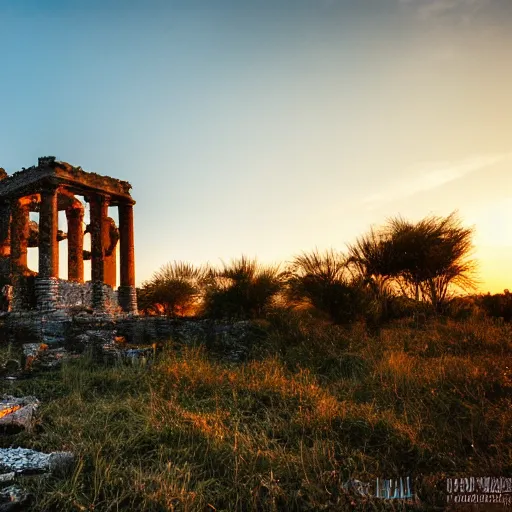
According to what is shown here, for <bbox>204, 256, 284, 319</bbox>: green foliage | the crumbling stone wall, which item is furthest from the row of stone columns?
<bbox>204, 256, 284, 319</bbox>: green foliage

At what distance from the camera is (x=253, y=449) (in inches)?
153

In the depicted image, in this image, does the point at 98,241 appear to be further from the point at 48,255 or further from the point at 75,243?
the point at 48,255

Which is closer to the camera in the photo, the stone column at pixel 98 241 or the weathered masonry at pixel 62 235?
the weathered masonry at pixel 62 235

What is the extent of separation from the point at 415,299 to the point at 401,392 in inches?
317

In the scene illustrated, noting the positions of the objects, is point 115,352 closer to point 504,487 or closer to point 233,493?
point 233,493

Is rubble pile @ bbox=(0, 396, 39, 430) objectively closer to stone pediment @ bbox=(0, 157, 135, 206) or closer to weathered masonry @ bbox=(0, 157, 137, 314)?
weathered masonry @ bbox=(0, 157, 137, 314)

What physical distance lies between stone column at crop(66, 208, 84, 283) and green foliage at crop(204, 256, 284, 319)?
7485 millimetres

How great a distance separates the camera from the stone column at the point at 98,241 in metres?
15.7

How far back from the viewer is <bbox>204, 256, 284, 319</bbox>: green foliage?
36.4ft

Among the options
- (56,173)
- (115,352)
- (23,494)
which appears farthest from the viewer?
(56,173)

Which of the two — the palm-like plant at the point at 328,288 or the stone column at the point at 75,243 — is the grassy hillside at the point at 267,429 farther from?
the stone column at the point at 75,243

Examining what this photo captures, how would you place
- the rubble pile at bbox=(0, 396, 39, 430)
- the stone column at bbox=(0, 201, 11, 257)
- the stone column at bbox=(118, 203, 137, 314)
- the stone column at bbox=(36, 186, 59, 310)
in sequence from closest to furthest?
the rubble pile at bbox=(0, 396, 39, 430) → the stone column at bbox=(36, 186, 59, 310) → the stone column at bbox=(0, 201, 11, 257) → the stone column at bbox=(118, 203, 137, 314)

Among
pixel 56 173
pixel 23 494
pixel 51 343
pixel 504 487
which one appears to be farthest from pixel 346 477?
pixel 56 173

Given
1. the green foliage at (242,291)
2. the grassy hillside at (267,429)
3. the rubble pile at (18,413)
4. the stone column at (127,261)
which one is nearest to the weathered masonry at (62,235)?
the stone column at (127,261)
